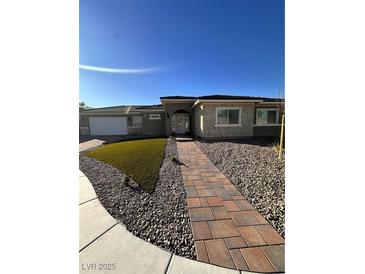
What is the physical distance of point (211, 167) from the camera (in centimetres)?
612

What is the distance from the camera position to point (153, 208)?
332cm

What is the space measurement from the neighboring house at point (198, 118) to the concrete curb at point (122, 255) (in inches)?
353

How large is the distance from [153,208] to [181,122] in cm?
1423


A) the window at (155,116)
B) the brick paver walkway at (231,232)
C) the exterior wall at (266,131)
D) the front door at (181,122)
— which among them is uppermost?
the window at (155,116)

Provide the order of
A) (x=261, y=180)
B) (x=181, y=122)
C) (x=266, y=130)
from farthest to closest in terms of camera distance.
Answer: (x=181, y=122) < (x=266, y=130) < (x=261, y=180)

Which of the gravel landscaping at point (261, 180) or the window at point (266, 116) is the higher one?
the window at point (266, 116)

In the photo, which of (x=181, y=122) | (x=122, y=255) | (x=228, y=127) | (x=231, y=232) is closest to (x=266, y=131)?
(x=228, y=127)

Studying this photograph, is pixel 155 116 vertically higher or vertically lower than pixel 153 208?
higher

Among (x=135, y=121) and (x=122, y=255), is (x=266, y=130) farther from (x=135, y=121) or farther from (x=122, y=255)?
(x=122, y=255)

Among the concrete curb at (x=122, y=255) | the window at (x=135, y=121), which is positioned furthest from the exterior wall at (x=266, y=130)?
the concrete curb at (x=122, y=255)

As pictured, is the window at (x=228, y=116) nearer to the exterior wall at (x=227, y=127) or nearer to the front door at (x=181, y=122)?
the exterior wall at (x=227, y=127)

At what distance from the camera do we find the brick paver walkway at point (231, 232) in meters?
2.11
